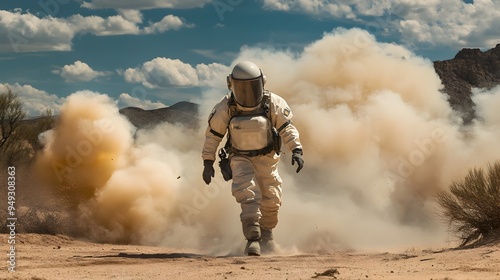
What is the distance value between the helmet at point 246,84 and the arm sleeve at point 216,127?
0.38m

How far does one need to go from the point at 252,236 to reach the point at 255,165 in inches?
49.7

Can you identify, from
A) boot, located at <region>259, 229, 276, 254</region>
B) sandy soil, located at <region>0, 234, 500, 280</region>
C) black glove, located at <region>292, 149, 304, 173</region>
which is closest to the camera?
sandy soil, located at <region>0, 234, 500, 280</region>

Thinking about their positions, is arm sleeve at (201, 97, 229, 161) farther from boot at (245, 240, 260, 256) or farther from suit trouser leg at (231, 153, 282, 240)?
→ boot at (245, 240, 260, 256)

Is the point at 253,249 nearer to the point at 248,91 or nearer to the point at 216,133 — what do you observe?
the point at 216,133

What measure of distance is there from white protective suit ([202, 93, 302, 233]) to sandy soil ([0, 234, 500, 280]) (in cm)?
118

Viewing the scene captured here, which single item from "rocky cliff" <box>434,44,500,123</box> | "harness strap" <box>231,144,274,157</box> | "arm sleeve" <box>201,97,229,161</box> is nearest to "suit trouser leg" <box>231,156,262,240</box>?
"harness strap" <box>231,144,274,157</box>

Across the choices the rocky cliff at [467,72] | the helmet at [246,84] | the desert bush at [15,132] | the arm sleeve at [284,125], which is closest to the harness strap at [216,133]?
the helmet at [246,84]

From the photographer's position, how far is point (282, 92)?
21.4 metres

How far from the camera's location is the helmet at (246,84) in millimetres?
11531

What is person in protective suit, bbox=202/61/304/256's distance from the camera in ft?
37.9

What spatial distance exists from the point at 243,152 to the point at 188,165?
22.0ft

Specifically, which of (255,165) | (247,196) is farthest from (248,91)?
(247,196)

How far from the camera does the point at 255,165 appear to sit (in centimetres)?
1206

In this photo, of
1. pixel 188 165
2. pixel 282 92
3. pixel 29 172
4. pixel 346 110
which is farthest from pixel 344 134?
pixel 29 172
